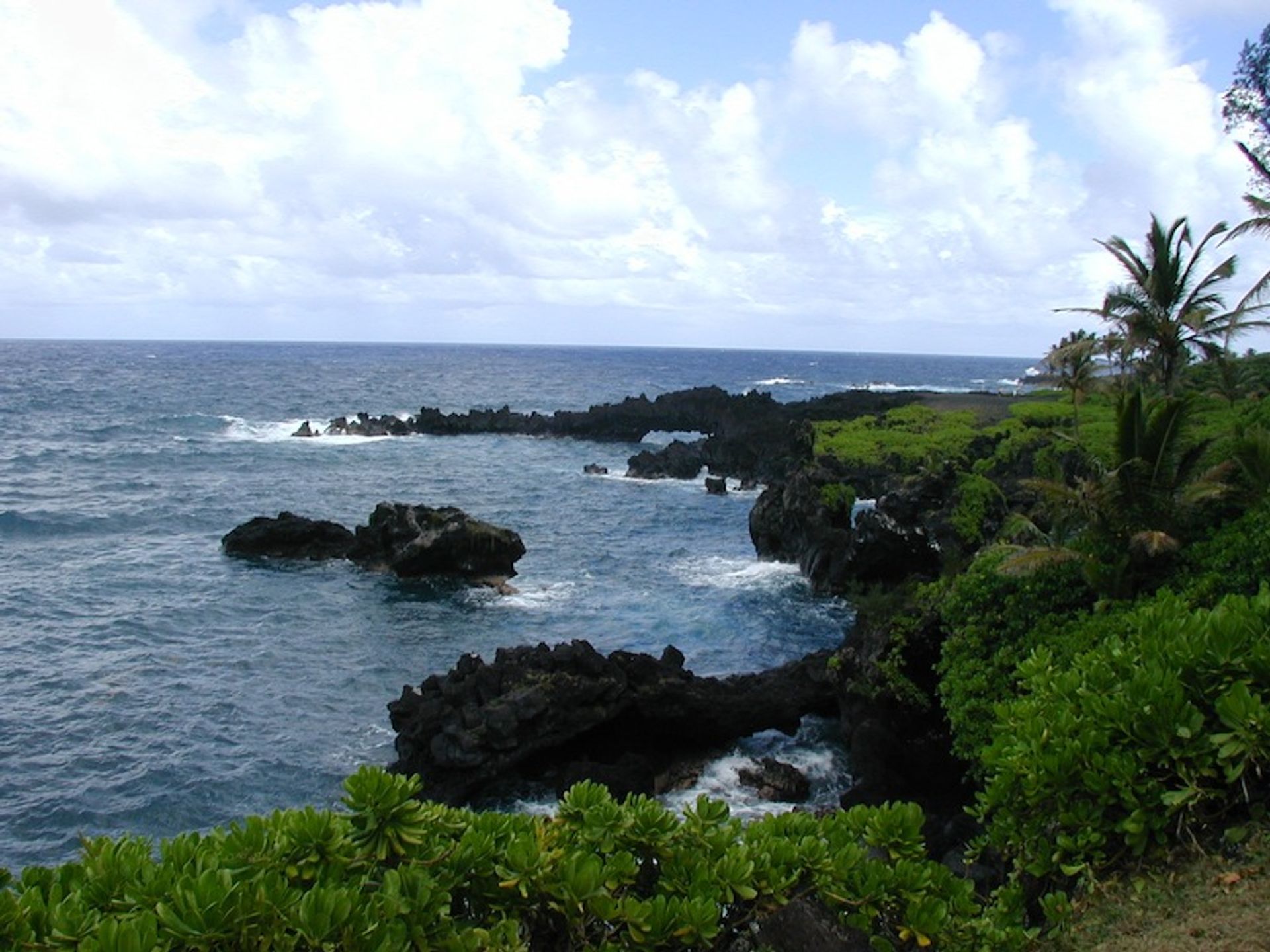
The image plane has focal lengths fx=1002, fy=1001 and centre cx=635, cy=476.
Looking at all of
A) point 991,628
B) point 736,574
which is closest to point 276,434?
point 736,574

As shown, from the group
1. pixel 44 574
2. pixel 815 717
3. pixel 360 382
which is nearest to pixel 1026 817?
pixel 815 717

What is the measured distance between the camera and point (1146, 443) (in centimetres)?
1645

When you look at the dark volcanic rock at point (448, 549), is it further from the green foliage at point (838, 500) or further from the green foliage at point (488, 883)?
the green foliage at point (488, 883)

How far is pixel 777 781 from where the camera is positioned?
20.4 meters

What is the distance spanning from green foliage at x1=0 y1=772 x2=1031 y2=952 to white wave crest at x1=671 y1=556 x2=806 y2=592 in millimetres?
29813

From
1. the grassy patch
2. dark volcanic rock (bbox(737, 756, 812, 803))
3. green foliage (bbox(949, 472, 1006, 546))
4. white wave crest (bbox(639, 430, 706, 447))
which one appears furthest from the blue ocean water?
the grassy patch

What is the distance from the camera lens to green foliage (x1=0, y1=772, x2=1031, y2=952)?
16.9ft

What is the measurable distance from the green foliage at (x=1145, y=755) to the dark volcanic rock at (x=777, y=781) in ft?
42.0

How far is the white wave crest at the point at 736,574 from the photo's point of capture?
122ft

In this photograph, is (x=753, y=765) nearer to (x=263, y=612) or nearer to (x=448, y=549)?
(x=448, y=549)

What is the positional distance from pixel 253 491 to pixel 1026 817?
53570mm

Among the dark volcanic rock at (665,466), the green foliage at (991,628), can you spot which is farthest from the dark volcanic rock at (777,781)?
the dark volcanic rock at (665,466)

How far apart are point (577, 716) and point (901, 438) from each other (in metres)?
35.7

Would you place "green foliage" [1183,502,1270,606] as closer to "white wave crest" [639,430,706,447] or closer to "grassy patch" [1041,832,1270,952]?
"grassy patch" [1041,832,1270,952]
